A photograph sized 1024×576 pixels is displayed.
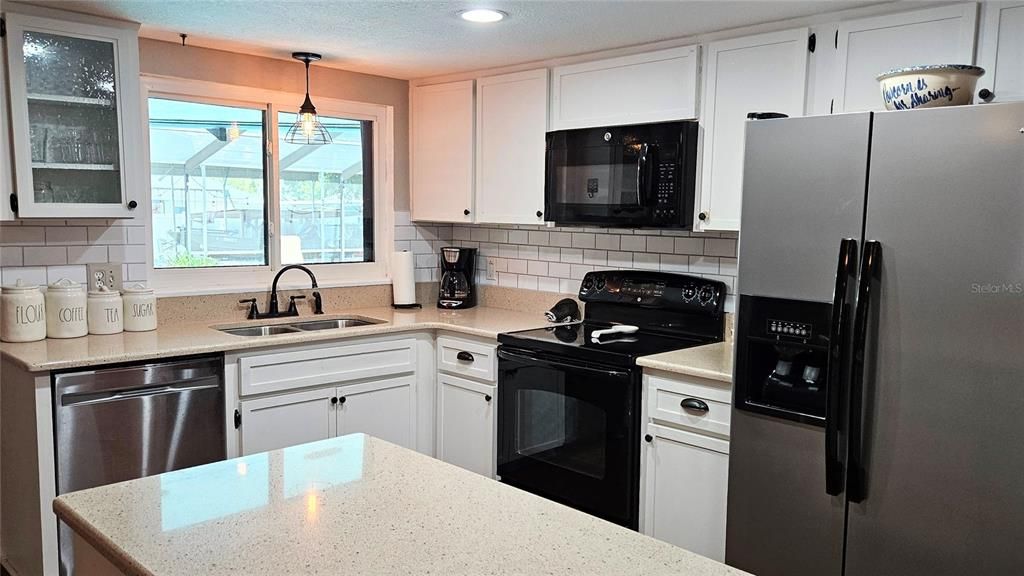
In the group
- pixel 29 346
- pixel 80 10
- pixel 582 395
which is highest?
pixel 80 10

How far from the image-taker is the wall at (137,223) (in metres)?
3.13

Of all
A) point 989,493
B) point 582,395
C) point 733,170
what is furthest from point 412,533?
point 733,170

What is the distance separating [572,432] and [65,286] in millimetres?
2060

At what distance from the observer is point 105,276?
3.34m

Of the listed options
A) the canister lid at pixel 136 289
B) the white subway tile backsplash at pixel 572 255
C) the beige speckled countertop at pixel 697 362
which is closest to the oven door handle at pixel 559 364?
the beige speckled countertop at pixel 697 362

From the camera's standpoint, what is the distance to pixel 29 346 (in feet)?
9.50

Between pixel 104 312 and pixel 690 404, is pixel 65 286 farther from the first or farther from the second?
pixel 690 404

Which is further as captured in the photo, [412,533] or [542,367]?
[542,367]

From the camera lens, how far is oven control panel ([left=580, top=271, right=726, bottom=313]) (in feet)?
10.9

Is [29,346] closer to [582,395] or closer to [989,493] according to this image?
[582,395]

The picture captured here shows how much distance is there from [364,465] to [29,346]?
1.86 metres

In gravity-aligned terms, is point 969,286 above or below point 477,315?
above

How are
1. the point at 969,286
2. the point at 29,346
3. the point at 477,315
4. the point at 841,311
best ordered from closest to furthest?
1. the point at 969,286
2. the point at 841,311
3. the point at 29,346
4. the point at 477,315

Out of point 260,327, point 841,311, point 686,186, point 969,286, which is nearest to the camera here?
point 969,286
